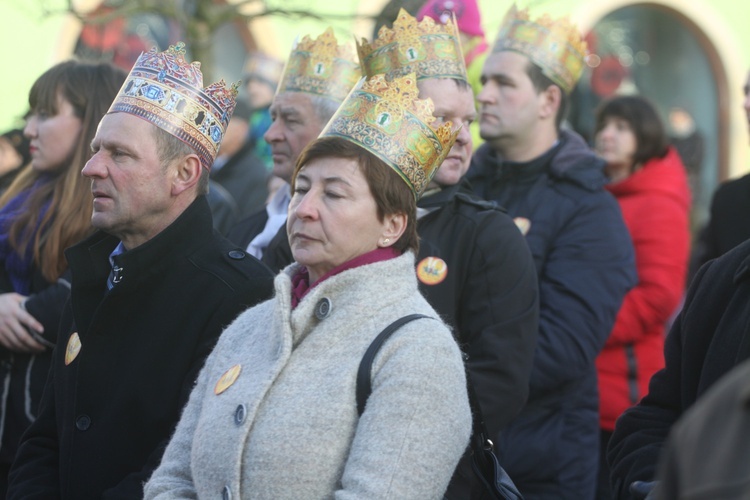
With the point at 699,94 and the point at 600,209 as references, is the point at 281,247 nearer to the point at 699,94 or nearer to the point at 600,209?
the point at 600,209

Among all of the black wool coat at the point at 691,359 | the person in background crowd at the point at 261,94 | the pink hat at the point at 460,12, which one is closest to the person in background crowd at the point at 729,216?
the pink hat at the point at 460,12

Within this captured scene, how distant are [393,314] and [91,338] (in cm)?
103

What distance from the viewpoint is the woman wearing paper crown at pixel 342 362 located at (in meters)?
2.62

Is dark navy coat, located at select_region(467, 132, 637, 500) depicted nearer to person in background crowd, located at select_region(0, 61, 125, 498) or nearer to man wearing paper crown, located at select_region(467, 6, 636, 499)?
man wearing paper crown, located at select_region(467, 6, 636, 499)

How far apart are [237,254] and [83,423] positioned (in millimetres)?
667

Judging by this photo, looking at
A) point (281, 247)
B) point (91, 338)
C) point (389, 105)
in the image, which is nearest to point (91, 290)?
point (91, 338)

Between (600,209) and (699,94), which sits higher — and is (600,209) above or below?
above

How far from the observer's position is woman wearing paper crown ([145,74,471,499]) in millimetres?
2623

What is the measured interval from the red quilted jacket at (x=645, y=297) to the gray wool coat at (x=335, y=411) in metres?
2.14

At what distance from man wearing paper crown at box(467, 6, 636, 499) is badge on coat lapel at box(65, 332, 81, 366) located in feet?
4.82

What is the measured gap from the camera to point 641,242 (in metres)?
5.12

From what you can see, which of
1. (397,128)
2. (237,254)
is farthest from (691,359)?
(237,254)

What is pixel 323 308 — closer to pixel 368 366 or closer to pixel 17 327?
pixel 368 366

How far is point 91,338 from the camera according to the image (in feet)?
11.1
